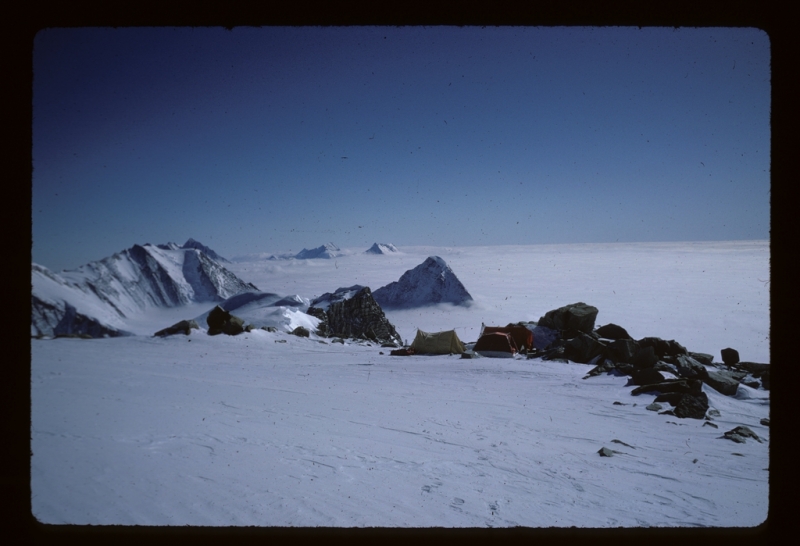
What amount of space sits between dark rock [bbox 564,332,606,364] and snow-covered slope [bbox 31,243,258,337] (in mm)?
23054

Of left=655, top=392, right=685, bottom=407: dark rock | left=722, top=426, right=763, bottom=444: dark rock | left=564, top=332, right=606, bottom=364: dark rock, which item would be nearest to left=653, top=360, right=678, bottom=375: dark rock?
left=564, top=332, right=606, bottom=364: dark rock

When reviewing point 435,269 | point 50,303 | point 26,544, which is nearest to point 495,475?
point 26,544

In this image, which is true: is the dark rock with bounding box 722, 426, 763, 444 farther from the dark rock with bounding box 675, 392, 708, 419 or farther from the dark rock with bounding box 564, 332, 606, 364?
the dark rock with bounding box 564, 332, 606, 364

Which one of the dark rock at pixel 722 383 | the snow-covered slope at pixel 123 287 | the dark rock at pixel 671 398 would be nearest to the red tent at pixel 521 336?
the dark rock at pixel 722 383

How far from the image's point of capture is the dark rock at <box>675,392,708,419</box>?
660cm

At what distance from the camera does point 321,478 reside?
4.06m

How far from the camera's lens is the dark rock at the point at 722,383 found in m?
7.89

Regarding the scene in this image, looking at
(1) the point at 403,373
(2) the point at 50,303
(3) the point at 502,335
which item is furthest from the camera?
(2) the point at 50,303

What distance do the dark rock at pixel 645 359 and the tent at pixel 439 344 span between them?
5.57m

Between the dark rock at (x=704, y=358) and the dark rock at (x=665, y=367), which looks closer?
the dark rock at (x=665, y=367)

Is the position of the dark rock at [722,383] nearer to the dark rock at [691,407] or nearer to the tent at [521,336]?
the dark rock at [691,407]

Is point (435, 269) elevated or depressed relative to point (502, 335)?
elevated

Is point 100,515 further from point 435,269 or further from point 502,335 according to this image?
point 435,269
